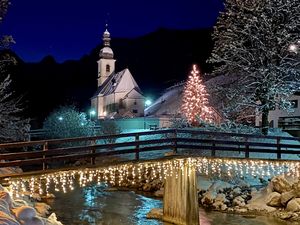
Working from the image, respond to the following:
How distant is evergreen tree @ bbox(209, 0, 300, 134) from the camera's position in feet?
98.3

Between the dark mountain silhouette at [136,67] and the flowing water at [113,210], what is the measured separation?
39971 millimetres

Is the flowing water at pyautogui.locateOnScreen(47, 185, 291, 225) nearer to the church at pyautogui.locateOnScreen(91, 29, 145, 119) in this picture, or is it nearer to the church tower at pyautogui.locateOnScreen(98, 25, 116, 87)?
the church at pyautogui.locateOnScreen(91, 29, 145, 119)

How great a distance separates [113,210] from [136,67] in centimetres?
9401

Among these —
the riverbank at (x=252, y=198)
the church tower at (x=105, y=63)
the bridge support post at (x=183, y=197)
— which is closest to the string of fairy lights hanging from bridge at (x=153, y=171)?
the bridge support post at (x=183, y=197)

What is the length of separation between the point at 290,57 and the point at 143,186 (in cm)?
1392

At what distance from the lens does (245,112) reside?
1315 inches

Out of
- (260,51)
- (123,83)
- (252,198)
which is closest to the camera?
(252,198)

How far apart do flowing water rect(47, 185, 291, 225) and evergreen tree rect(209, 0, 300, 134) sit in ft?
36.2

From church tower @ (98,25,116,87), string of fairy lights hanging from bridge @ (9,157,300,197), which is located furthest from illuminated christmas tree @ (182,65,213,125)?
church tower @ (98,25,116,87)

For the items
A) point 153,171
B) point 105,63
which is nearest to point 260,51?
point 153,171

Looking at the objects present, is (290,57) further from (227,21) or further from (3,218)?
(3,218)

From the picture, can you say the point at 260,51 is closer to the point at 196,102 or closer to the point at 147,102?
the point at 196,102

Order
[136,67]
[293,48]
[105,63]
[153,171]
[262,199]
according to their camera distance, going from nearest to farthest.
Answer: [153,171], [262,199], [293,48], [105,63], [136,67]

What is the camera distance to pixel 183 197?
18.5m
